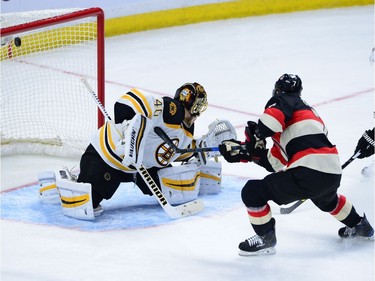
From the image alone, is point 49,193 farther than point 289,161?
Yes

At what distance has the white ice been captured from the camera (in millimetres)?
3201

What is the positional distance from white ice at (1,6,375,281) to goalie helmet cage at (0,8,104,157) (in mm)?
118

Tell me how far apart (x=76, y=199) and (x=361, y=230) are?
3.66ft

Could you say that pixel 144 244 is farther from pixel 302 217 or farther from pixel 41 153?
pixel 41 153

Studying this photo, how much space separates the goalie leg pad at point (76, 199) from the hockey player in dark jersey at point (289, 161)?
26.8 inches

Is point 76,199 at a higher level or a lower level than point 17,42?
lower

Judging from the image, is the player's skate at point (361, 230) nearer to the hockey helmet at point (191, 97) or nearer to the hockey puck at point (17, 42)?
the hockey helmet at point (191, 97)

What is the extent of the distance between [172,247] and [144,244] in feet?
0.36

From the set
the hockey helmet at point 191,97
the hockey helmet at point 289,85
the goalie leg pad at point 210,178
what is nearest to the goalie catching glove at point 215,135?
the goalie leg pad at point 210,178

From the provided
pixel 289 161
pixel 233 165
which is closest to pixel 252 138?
pixel 289 161

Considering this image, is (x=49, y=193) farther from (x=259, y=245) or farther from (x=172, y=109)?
(x=259, y=245)

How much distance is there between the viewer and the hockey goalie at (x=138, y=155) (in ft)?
11.8

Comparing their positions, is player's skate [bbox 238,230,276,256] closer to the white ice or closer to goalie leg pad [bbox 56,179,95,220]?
the white ice

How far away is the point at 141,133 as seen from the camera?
3559 millimetres
